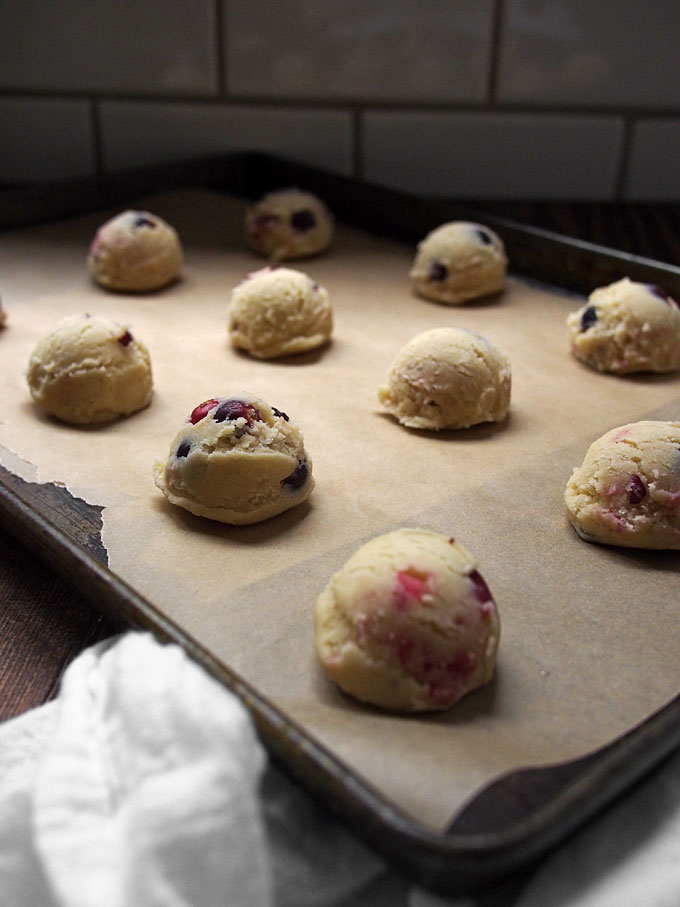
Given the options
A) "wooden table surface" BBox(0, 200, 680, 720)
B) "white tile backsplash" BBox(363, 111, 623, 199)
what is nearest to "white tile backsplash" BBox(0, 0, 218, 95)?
"white tile backsplash" BBox(363, 111, 623, 199)

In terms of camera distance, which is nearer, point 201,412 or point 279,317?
point 201,412

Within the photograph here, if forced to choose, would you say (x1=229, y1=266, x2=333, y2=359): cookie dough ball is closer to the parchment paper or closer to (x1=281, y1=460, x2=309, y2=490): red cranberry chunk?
the parchment paper

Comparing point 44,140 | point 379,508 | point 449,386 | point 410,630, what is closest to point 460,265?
point 449,386

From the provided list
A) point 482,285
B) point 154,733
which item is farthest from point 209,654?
point 482,285

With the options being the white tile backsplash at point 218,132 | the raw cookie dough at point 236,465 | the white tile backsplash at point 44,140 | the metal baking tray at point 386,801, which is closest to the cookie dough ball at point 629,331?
the raw cookie dough at point 236,465

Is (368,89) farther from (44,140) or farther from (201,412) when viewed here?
(201,412)

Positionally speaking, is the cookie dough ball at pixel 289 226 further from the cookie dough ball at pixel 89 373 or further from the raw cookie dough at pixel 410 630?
the raw cookie dough at pixel 410 630
